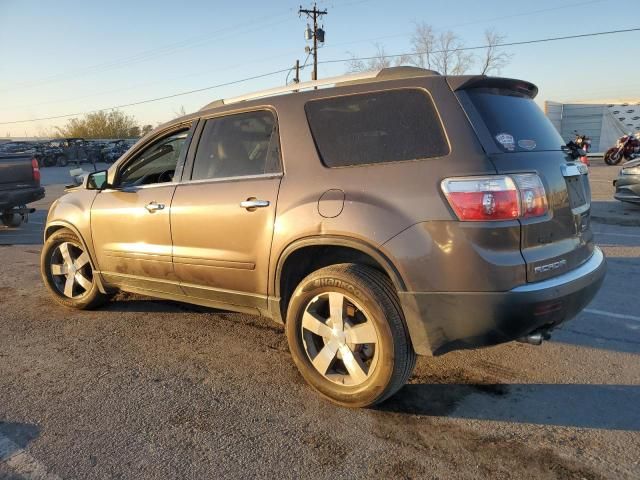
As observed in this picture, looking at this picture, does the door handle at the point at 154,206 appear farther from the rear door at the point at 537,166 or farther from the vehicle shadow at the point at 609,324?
the vehicle shadow at the point at 609,324

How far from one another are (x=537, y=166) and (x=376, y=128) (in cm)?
91

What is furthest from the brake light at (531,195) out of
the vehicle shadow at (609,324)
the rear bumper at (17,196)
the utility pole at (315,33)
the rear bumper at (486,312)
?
the utility pole at (315,33)

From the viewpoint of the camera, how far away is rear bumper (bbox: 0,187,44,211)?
9.96 m

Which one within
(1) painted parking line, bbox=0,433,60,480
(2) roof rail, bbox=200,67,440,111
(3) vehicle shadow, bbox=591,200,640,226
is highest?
(2) roof rail, bbox=200,67,440,111

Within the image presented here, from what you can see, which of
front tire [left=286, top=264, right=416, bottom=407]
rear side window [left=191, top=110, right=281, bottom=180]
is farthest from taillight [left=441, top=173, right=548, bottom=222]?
rear side window [left=191, top=110, right=281, bottom=180]

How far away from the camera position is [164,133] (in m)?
4.16

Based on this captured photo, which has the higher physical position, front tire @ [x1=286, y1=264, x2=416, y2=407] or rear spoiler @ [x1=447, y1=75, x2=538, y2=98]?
rear spoiler @ [x1=447, y1=75, x2=538, y2=98]

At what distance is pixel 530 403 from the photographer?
9.89 feet

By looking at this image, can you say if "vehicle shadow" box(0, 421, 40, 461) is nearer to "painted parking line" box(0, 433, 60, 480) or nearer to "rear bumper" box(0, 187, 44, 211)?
"painted parking line" box(0, 433, 60, 480)

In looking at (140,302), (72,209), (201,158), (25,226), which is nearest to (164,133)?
(201,158)

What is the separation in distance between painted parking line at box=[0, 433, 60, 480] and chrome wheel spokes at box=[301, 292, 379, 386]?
4.94 ft

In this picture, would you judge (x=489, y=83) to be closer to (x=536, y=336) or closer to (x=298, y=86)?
(x=298, y=86)

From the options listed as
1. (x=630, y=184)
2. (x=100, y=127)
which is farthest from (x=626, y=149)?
(x=100, y=127)

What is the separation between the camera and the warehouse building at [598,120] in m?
35.4
